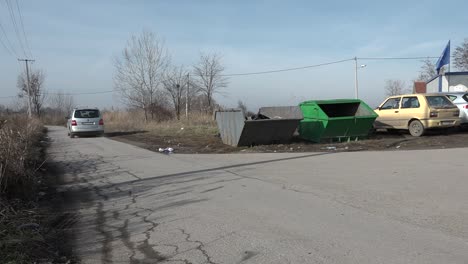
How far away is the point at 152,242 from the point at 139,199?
2.62 metres

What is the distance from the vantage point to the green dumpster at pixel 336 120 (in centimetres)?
1684

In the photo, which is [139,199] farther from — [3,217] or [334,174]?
[334,174]

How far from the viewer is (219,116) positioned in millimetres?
18797

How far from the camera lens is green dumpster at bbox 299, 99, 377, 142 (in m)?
16.8

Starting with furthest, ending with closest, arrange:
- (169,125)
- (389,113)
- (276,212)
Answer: (169,125) → (389,113) → (276,212)

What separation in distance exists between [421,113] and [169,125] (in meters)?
20.1

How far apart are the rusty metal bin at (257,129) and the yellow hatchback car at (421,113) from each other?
430 cm

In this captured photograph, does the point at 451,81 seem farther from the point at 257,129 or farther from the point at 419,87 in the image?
the point at 257,129

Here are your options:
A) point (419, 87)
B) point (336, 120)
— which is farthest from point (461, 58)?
point (336, 120)

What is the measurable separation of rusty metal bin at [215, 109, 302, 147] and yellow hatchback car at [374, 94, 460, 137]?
14.1 ft

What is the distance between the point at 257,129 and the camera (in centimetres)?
1627

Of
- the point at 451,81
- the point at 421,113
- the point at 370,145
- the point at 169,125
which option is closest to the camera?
the point at 370,145

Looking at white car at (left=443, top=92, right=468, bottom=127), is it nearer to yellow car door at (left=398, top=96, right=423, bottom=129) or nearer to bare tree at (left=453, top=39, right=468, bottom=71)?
yellow car door at (left=398, top=96, right=423, bottom=129)

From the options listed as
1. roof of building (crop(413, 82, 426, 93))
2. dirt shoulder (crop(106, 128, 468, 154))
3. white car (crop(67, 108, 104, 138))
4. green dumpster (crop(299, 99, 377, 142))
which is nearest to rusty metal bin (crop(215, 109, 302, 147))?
dirt shoulder (crop(106, 128, 468, 154))
